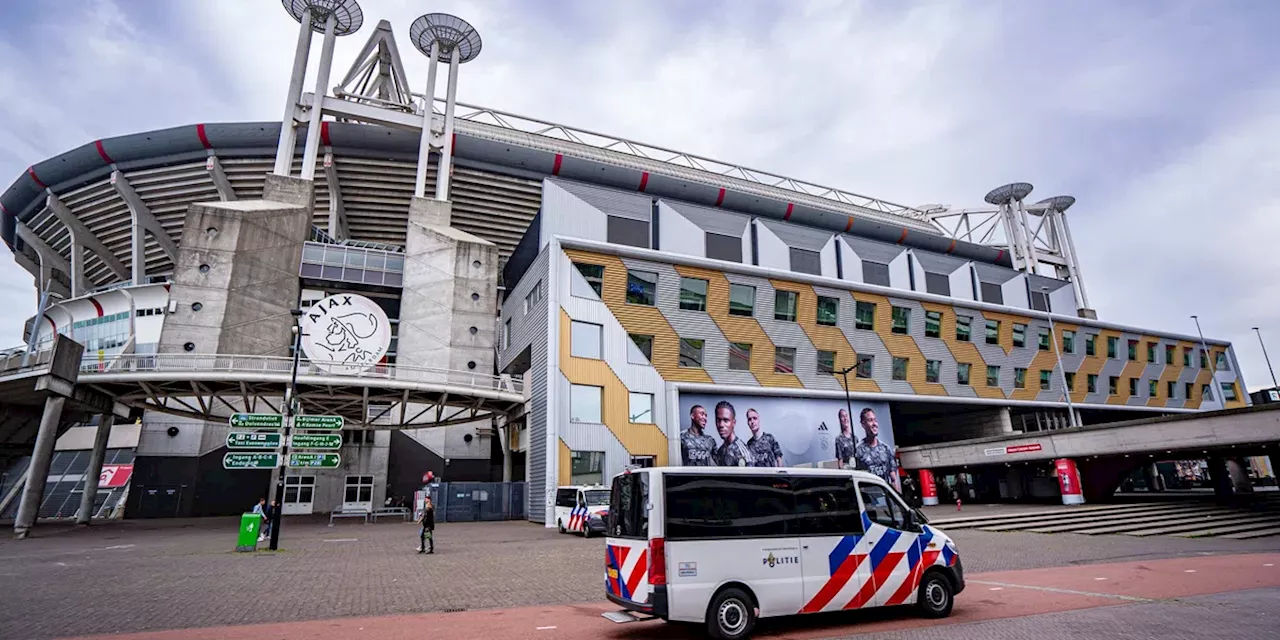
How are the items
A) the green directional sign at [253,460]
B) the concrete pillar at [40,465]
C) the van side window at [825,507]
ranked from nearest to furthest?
the van side window at [825,507] < the green directional sign at [253,460] < the concrete pillar at [40,465]

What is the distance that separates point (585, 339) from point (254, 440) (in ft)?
51.2

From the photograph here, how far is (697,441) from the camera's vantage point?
109 ft

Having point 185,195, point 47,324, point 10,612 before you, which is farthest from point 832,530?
point 47,324

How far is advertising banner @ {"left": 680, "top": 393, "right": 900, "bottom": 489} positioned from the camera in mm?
33594

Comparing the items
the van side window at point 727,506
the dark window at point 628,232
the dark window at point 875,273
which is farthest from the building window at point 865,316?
the van side window at point 727,506

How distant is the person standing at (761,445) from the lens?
34312 millimetres

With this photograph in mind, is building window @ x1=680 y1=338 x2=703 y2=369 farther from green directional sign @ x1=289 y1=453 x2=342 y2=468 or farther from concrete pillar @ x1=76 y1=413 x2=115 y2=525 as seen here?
concrete pillar @ x1=76 y1=413 x2=115 y2=525

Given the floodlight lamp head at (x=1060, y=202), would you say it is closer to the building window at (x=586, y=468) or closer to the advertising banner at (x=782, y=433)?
the advertising banner at (x=782, y=433)

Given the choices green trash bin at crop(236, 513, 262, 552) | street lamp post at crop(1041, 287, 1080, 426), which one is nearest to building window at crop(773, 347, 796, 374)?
street lamp post at crop(1041, 287, 1080, 426)

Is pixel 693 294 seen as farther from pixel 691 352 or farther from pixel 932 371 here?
pixel 932 371

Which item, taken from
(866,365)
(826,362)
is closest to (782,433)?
(826,362)

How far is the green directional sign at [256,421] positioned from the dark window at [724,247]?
26047mm

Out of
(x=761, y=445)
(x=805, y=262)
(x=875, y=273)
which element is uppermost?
(x=805, y=262)

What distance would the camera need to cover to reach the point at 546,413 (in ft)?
97.4
